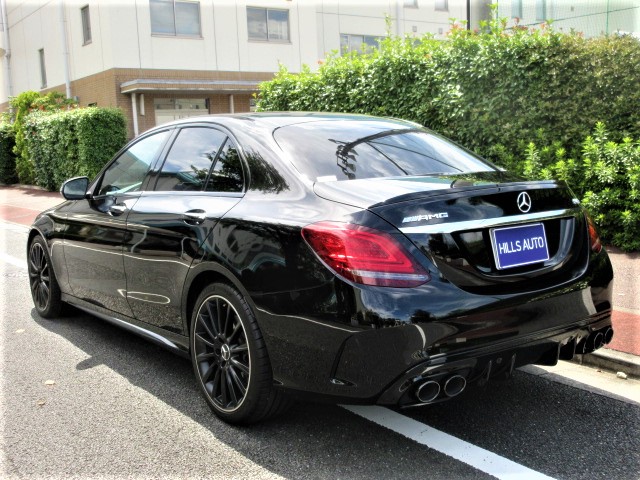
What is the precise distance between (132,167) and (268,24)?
77.7 feet

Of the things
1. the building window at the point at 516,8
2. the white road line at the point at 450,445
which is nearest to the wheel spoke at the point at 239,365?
the white road line at the point at 450,445

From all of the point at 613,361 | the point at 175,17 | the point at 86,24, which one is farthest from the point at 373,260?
the point at 86,24

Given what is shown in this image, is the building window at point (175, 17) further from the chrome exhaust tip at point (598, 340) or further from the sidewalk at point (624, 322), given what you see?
the chrome exhaust tip at point (598, 340)

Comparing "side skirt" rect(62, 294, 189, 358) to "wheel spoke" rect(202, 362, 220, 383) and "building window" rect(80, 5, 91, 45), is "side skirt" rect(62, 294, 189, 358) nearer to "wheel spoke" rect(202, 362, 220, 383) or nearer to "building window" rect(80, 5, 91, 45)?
"wheel spoke" rect(202, 362, 220, 383)

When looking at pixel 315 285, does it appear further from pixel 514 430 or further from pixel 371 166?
pixel 514 430

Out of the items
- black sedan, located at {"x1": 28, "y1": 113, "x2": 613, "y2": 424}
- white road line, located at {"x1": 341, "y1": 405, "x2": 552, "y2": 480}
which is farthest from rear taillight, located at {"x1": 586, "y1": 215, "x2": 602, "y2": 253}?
white road line, located at {"x1": 341, "y1": 405, "x2": 552, "y2": 480}

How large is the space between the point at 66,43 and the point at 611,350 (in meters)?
26.6

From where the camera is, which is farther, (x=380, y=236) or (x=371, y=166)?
(x=371, y=166)

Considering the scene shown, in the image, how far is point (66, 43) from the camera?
2669 cm

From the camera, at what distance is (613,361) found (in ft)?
14.0

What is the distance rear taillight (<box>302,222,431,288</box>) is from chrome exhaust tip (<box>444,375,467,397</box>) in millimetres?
442

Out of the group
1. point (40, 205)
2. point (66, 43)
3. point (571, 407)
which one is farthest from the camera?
point (66, 43)

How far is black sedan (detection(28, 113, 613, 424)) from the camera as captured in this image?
288cm

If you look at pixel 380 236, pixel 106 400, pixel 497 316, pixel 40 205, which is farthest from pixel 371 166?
pixel 40 205
